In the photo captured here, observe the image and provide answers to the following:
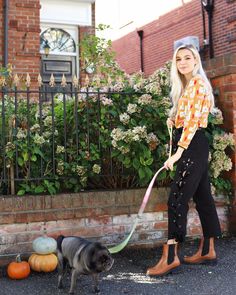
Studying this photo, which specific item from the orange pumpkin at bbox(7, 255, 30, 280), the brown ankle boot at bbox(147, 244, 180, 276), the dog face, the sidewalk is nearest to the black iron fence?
the orange pumpkin at bbox(7, 255, 30, 280)

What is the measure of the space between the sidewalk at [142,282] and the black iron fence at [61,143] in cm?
87

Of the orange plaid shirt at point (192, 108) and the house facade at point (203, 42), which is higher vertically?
the house facade at point (203, 42)

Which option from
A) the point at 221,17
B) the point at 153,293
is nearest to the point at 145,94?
the point at 153,293

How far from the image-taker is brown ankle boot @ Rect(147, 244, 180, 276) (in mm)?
3830

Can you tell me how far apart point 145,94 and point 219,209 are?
1.46 metres

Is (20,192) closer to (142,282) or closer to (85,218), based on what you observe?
(85,218)

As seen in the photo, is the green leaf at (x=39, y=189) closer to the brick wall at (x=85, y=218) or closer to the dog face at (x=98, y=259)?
the brick wall at (x=85, y=218)

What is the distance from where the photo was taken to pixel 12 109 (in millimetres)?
4648

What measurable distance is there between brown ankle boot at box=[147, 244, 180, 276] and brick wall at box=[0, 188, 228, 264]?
79 centimetres

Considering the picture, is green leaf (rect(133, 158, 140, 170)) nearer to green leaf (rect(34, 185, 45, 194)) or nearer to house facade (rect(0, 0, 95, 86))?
green leaf (rect(34, 185, 45, 194))

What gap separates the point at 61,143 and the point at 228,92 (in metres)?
1.82

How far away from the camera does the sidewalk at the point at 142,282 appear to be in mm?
3492

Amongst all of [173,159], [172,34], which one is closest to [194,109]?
[173,159]

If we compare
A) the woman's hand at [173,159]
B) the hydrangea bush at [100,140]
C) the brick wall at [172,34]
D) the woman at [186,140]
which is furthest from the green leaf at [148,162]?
the brick wall at [172,34]
